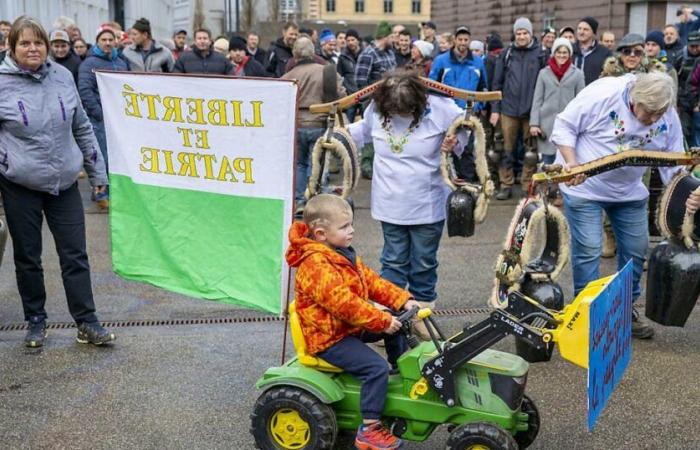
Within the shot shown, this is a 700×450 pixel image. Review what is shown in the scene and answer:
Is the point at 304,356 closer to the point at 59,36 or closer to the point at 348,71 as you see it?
the point at 59,36

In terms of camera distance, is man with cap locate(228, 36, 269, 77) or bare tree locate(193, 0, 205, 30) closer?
man with cap locate(228, 36, 269, 77)

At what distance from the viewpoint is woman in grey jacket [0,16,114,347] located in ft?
15.8

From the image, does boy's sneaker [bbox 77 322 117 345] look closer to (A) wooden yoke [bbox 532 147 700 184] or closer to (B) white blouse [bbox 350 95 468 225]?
(B) white blouse [bbox 350 95 468 225]

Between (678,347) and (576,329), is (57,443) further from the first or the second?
(678,347)

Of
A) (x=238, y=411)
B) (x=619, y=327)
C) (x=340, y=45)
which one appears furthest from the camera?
(x=340, y=45)

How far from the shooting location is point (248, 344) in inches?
211

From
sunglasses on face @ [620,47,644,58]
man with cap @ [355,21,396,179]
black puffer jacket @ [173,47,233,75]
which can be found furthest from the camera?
man with cap @ [355,21,396,179]

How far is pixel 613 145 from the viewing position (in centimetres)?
498

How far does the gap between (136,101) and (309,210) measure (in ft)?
5.13

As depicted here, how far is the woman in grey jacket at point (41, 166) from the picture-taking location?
4805 mm

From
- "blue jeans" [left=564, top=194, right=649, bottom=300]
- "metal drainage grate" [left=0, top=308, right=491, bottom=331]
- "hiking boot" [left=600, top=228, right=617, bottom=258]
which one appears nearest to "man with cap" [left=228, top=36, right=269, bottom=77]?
"hiking boot" [left=600, top=228, right=617, bottom=258]

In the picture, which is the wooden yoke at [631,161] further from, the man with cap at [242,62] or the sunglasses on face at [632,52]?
the man with cap at [242,62]

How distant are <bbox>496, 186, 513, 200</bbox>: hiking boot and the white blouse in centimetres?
509

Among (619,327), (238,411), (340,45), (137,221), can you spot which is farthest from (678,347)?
(340,45)
